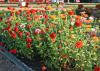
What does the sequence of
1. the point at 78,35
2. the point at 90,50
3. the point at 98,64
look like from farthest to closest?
the point at 78,35 → the point at 90,50 → the point at 98,64

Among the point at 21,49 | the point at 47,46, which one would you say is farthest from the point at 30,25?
the point at 47,46

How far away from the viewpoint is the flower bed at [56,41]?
7.24 meters

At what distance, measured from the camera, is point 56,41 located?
7.64m

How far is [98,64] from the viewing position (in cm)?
694

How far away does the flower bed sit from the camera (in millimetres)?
7238

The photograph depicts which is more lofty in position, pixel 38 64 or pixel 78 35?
pixel 78 35

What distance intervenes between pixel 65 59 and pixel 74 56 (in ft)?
0.57

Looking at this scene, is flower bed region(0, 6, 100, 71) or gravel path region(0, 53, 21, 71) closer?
flower bed region(0, 6, 100, 71)

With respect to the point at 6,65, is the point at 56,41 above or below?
above

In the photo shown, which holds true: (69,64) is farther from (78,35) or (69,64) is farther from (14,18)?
(14,18)

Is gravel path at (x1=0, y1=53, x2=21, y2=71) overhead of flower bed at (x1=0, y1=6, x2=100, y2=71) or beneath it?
beneath

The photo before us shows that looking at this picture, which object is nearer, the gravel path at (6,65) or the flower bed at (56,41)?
the flower bed at (56,41)

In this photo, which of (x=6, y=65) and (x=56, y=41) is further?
(x=6, y=65)

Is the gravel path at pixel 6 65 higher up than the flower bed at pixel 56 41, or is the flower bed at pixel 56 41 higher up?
the flower bed at pixel 56 41
